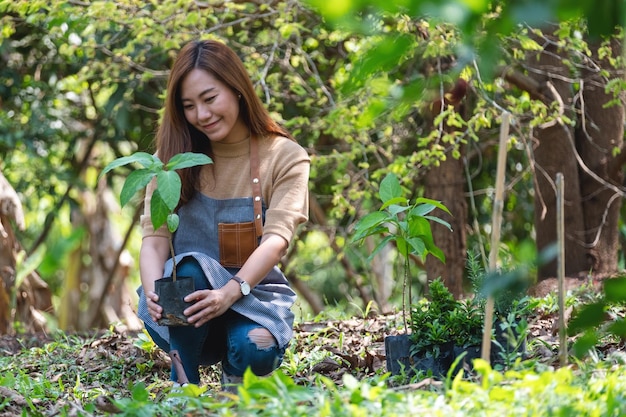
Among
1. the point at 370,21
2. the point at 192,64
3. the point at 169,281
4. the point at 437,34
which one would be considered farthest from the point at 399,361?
the point at 437,34

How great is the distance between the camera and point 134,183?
2279mm

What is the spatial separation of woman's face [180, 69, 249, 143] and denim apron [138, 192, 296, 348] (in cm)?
25

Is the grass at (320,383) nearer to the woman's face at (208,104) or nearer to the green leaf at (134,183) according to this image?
the green leaf at (134,183)

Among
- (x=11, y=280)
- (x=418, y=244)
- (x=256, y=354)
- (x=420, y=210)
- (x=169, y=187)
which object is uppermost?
(x=169, y=187)

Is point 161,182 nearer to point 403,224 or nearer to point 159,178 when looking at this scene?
point 159,178

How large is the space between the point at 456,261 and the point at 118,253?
15.4 ft

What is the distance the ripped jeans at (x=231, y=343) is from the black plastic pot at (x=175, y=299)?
8 centimetres

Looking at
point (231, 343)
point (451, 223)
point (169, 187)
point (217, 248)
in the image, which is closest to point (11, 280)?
point (451, 223)

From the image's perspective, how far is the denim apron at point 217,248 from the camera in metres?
2.93

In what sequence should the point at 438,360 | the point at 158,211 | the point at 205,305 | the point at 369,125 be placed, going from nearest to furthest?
the point at 369,125 < the point at 158,211 < the point at 438,360 < the point at 205,305

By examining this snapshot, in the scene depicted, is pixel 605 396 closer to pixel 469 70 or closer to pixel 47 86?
pixel 469 70

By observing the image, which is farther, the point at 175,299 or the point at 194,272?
the point at 194,272

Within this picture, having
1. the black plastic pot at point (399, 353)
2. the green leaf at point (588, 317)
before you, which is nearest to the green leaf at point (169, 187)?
the black plastic pot at point (399, 353)

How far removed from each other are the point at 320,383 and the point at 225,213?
0.83 metres
